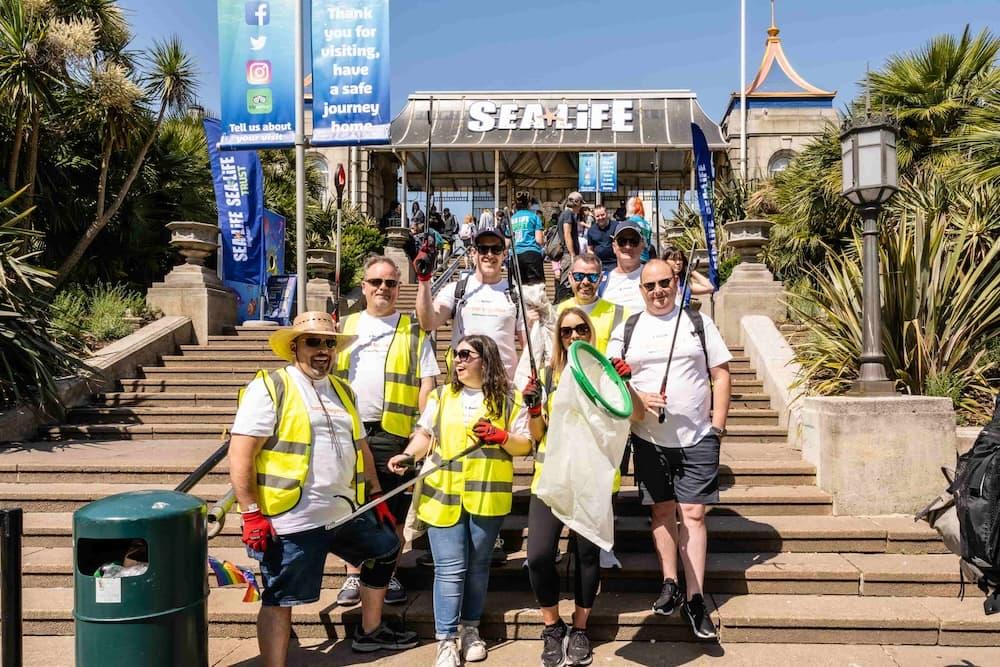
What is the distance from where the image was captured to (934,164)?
1141 cm

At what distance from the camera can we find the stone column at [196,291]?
34.4 ft

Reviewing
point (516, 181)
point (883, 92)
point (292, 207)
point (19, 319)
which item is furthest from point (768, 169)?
point (19, 319)

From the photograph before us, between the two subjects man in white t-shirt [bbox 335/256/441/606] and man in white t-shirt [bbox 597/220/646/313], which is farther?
man in white t-shirt [bbox 597/220/646/313]

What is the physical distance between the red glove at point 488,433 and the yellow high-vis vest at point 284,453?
81 centimetres

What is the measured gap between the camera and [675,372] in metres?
4.22

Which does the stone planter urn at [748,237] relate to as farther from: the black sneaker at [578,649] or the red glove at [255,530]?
the red glove at [255,530]

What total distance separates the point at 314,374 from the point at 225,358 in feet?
21.4

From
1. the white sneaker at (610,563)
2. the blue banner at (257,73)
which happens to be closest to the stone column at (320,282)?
the blue banner at (257,73)

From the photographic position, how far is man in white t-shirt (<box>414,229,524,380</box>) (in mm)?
4746

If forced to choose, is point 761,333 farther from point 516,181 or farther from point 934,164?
point 516,181

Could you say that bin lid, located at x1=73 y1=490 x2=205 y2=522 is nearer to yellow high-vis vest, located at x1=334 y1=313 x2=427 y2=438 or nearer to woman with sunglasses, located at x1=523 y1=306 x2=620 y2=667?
yellow high-vis vest, located at x1=334 y1=313 x2=427 y2=438

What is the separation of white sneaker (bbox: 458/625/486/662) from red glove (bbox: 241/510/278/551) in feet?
4.08

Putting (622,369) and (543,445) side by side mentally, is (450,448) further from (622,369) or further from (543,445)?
(622,369)

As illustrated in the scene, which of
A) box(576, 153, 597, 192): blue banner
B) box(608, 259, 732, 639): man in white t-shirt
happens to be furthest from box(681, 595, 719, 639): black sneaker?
box(576, 153, 597, 192): blue banner
